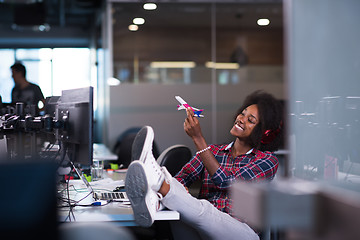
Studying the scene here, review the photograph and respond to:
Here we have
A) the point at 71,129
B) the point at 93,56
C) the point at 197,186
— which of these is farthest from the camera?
the point at 93,56

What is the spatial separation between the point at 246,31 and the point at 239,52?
1.10ft

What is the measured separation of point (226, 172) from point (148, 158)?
2.25 feet

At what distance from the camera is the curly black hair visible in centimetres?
304

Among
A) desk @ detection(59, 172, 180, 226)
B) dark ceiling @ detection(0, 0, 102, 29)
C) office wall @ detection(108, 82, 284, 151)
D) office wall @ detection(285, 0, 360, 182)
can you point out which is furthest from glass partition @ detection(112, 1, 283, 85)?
office wall @ detection(285, 0, 360, 182)

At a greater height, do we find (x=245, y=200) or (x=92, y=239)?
(x=245, y=200)

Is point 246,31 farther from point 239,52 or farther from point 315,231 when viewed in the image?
point 315,231

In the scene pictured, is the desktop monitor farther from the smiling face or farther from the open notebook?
the smiling face

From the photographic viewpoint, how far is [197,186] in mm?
3439

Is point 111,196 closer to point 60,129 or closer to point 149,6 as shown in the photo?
point 60,129

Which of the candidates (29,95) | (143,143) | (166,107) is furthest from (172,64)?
(143,143)

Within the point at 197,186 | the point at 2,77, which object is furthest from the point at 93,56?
the point at 197,186

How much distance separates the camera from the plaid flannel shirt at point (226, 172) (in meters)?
2.77

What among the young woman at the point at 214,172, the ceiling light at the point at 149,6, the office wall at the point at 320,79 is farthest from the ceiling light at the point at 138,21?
the office wall at the point at 320,79

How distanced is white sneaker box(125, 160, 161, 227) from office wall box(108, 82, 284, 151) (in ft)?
15.1
